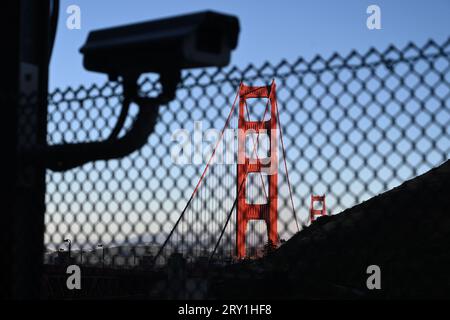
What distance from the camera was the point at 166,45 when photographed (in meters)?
2.44

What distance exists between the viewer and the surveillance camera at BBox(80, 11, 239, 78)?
239cm

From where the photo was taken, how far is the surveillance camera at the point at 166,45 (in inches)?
94.3

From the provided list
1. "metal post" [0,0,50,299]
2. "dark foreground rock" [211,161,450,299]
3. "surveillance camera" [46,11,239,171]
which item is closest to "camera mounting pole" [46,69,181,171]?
"surveillance camera" [46,11,239,171]

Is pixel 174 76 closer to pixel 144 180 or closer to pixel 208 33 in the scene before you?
pixel 208 33

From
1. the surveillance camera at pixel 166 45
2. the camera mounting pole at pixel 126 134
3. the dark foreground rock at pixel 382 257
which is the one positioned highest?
the surveillance camera at pixel 166 45

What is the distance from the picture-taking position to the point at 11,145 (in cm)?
305

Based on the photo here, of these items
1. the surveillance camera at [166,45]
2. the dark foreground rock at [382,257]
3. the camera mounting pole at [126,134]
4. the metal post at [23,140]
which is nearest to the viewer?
the surveillance camera at [166,45]

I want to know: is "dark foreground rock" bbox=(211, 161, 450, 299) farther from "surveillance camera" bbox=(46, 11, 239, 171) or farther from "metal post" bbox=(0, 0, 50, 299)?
"surveillance camera" bbox=(46, 11, 239, 171)

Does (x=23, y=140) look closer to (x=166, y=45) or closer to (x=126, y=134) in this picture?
(x=126, y=134)

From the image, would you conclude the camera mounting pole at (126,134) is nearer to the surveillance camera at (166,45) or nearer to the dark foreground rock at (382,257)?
the surveillance camera at (166,45)

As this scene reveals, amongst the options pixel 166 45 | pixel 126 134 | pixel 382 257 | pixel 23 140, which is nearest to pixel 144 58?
pixel 166 45

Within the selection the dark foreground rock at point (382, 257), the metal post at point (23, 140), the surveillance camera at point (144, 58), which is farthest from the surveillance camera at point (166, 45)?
the dark foreground rock at point (382, 257)

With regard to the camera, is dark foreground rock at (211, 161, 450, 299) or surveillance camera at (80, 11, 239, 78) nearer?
surveillance camera at (80, 11, 239, 78)
